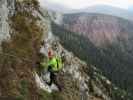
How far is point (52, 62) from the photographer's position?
3309 centimetres

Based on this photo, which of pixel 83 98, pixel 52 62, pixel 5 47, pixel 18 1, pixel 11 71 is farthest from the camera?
pixel 18 1

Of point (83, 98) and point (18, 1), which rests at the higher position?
point (18, 1)

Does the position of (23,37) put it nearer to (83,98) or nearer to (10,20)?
(10,20)

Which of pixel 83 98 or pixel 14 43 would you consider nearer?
pixel 83 98

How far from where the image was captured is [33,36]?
52.7m

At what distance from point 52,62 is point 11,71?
1152cm

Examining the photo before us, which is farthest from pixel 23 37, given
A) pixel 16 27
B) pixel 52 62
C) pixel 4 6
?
pixel 52 62

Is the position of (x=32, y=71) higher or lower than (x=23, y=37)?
lower

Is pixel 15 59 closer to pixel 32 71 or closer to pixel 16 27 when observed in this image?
pixel 32 71

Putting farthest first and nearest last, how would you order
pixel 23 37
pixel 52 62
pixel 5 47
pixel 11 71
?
pixel 23 37, pixel 5 47, pixel 11 71, pixel 52 62

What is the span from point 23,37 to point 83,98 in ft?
48.0

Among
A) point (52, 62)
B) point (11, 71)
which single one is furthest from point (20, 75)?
point (52, 62)

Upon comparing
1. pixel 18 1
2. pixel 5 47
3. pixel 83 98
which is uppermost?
pixel 18 1

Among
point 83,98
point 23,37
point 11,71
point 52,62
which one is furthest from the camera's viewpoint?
point 23,37
